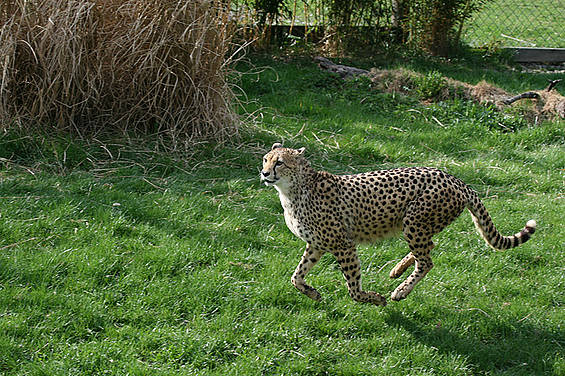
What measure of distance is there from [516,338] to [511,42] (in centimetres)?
903

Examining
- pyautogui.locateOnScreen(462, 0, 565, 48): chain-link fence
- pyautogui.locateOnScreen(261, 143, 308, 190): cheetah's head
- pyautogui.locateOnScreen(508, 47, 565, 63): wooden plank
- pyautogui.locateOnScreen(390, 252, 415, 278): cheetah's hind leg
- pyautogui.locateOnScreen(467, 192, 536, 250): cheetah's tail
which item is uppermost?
pyautogui.locateOnScreen(462, 0, 565, 48): chain-link fence

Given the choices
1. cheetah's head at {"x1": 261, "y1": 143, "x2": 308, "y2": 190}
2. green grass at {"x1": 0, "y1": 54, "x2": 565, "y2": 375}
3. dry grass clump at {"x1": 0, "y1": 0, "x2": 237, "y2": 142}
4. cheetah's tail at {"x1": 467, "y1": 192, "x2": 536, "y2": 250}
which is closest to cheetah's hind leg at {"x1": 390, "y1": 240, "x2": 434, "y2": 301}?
green grass at {"x1": 0, "y1": 54, "x2": 565, "y2": 375}

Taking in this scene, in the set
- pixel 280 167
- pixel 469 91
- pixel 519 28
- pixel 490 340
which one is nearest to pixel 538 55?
pixel 519 28

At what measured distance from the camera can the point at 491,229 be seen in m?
4.34

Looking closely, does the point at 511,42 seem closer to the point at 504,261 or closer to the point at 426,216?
the point at 504,261

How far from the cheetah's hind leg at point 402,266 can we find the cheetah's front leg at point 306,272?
611 mm

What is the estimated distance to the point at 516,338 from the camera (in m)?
4.10

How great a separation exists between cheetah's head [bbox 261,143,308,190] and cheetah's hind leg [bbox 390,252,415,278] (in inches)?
38.8

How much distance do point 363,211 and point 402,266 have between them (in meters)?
0.57

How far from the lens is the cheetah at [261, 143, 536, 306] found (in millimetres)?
4164

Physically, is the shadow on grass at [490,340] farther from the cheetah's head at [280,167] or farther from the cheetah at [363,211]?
the cheetah's head at [280,167]

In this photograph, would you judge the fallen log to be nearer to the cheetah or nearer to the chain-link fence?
the chain-link fence

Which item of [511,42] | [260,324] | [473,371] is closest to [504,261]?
[473,371]

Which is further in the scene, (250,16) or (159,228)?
(250,16)
